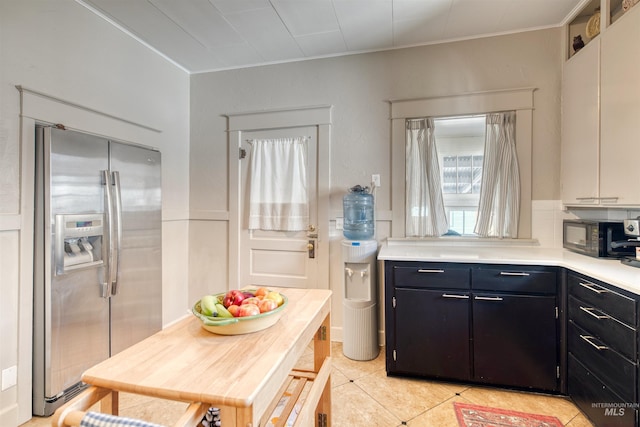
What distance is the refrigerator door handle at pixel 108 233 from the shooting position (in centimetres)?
229

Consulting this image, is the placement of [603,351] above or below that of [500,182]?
below

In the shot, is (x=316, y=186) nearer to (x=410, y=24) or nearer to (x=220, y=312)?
(x=410, y=24)

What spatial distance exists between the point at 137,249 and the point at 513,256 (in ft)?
9.78

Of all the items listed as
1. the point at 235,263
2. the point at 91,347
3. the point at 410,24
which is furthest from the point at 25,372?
the point at 410,24

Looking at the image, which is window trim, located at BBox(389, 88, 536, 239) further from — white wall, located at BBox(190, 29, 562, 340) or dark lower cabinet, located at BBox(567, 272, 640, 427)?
dark lower cabinet, located at BBox(567, 272, 640, 427)

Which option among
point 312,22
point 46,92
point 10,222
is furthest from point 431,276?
point 46,92

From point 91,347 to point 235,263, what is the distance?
1.40 meters

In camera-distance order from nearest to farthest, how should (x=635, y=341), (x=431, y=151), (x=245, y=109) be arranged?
(x=635, y=341) → (x=431, y=151) → (x=245, y=109)

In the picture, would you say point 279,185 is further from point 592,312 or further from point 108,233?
point 592,312

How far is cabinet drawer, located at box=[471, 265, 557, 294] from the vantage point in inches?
82.4

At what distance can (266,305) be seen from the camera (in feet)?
3.98

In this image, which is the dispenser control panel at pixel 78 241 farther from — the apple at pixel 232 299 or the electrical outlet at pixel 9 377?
the apple at pixel 232 299

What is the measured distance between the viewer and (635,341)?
150 centimetres

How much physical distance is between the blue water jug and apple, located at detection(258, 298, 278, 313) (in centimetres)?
171
